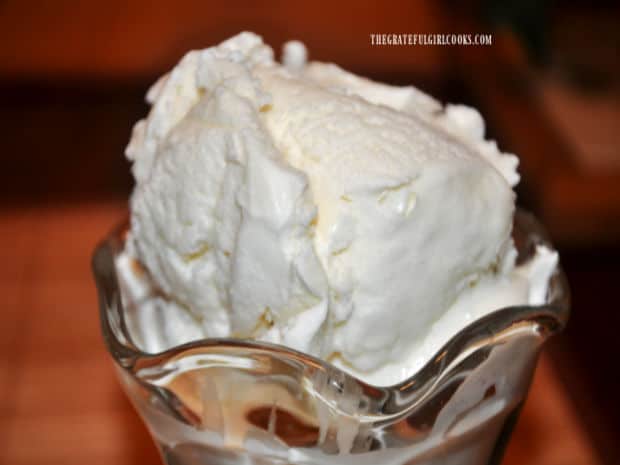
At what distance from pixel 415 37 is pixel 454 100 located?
0.19m

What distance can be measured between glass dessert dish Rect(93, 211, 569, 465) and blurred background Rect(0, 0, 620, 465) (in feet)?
1.02

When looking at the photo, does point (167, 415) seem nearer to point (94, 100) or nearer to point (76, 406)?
point (76, 406)

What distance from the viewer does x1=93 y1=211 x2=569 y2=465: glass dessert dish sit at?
0.47 metres

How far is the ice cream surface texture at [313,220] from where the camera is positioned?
1.71 feet

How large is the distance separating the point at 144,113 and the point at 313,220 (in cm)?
106

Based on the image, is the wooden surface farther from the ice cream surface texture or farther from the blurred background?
the ice cream surface texture

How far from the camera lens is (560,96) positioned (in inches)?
70.2

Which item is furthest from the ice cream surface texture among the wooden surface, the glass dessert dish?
the wooden surface

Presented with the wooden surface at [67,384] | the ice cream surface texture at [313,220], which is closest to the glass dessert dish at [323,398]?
the ice cream surface texture at [313,220]

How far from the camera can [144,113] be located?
59.5 inches

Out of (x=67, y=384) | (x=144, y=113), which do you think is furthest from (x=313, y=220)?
(x=144, y=113)

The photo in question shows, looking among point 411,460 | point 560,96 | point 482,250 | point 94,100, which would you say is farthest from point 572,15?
point 411,460

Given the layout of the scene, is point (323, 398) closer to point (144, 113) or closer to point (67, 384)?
point (67, 384)

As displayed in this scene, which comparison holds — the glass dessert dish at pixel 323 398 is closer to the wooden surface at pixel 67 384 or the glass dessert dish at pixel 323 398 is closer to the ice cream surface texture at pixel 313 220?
the ice cream surface texture at pixel 313 220
